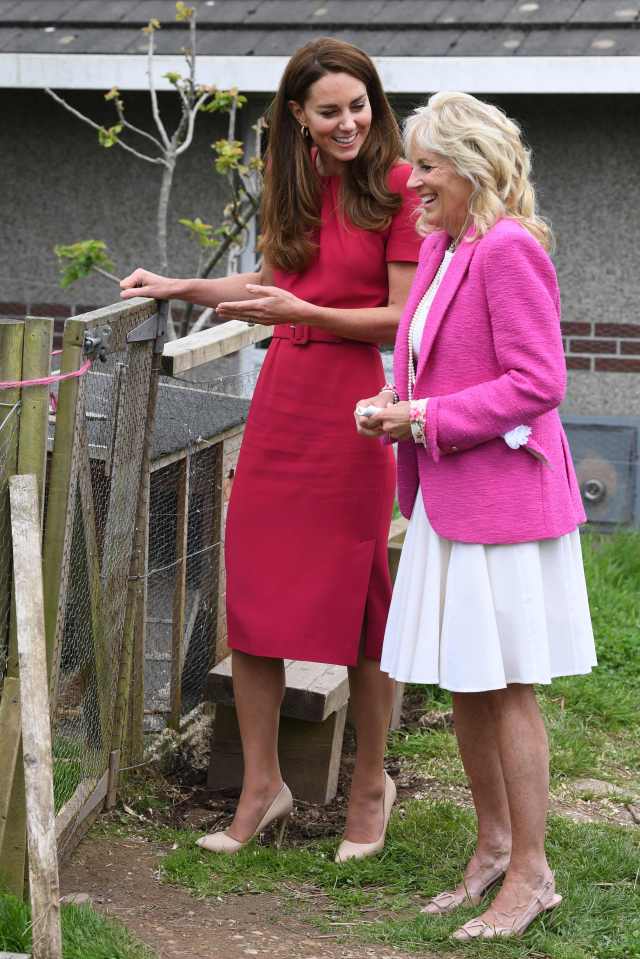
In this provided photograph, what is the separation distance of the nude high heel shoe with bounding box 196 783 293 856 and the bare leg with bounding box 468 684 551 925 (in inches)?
29.9

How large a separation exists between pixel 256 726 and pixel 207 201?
4881mm

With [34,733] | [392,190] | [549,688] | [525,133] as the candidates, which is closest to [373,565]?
[392,190]

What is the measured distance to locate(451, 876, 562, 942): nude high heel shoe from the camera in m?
3.01

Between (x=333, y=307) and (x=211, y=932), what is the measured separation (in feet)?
5.02

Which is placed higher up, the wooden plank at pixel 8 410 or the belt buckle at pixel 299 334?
the belt buckle at pixel 299 334

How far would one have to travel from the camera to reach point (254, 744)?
362cm

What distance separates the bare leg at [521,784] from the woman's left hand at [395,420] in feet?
2.02

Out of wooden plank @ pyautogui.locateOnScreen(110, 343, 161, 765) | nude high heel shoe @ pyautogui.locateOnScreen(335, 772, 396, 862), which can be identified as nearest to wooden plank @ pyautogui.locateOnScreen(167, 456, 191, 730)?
wooden plank @ pyautogui.locateOnScreen(110, 343, 161, 765)

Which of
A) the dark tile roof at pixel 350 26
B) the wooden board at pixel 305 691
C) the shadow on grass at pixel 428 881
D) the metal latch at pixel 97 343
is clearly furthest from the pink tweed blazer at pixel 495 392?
the dark tile roof at pixel 350 26

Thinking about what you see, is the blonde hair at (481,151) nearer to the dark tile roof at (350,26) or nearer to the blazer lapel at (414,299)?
the blazer lapel at (414,299)

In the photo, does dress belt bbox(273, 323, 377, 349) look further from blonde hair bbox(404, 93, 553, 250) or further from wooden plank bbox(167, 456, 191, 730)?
wooden plank bbox(167, 456, 191, 730)

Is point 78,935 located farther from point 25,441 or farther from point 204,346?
point 204,346

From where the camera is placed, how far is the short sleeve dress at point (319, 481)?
3.40 m

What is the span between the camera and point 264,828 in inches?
144
